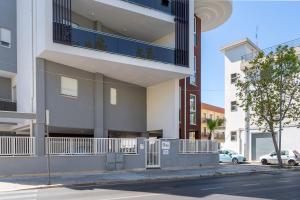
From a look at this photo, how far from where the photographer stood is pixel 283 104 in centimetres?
2870

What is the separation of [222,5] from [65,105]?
1518 cm

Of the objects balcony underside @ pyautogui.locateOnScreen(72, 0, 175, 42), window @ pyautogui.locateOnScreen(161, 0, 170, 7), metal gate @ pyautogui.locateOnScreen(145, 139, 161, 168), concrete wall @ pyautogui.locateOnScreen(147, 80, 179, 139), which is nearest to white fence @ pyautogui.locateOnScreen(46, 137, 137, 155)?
metal gate @ pyautogui.locateOnScreen(145, 139, 161, 168)

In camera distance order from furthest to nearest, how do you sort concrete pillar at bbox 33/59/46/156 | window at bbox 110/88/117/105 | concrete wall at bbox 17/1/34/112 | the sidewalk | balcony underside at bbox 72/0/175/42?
window at bbox 110/88/117/105 → balcony underside at bbox 72/0/175/42 → concrete wall at bbox 17/1/34/112 → concrete pillar at bbox 33/59/46/156 → the sidewalk

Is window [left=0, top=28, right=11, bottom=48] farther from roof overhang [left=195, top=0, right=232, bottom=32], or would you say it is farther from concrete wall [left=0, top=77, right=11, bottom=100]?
roof overhang [left=195, top=0, right=232, bottom=32]

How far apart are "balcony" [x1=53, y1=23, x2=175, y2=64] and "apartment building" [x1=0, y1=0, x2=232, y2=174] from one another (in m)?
0.06

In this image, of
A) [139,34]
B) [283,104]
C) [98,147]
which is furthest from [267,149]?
[98,147]

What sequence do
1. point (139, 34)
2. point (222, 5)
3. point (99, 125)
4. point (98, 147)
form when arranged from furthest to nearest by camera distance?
point (222, 5) → point (139, 34) → point (99, 125) → point (98, 147)

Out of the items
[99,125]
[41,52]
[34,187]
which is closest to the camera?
[34,187]

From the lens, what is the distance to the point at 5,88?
946 inches

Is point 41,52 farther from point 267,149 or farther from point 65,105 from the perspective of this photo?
point 267,149

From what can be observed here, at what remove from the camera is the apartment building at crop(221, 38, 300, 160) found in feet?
132

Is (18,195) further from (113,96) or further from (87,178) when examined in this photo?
(113,96)

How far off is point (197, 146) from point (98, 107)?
747 cm

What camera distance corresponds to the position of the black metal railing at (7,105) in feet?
73.3
